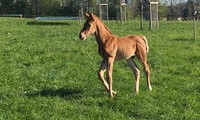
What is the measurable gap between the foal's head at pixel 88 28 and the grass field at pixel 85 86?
1500 millimetres

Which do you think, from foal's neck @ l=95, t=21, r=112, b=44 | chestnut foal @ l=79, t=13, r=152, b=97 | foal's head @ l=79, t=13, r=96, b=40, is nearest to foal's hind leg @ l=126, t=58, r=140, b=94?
chestnut foal @ l=79, t=13, r=152, b=97

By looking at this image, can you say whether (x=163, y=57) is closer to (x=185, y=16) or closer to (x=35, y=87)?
(x=35, y=87)

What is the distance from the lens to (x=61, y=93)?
10.2 m

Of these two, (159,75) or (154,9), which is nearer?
(159,75)

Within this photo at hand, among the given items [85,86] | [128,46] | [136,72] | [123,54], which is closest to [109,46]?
[123,54]

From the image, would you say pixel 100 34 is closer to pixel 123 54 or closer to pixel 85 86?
pixel 123 54

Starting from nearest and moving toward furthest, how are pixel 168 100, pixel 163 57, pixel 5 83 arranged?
1. pixel 168 100
2. pixel 5 83
3. pixel 163 57

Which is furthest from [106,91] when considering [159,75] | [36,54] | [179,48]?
[179,48]

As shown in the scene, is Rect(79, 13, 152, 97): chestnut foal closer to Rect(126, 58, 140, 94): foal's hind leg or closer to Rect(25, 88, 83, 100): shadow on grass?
Rect(126, 58, 140, 94): foal's hind leg

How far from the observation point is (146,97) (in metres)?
9.53

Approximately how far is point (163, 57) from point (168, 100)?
668 cm

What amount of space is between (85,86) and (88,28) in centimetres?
211

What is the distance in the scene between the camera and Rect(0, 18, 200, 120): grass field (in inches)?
332

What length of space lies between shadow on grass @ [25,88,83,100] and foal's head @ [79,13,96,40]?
4.95 ft
